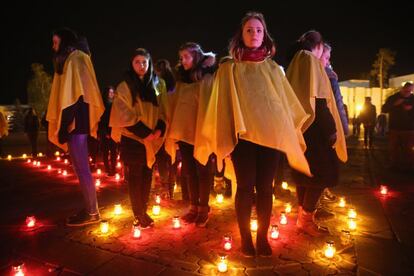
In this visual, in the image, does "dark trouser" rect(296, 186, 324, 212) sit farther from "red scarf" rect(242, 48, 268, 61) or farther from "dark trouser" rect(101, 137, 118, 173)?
"dark trouser" rect(101, 137, 118, 173)

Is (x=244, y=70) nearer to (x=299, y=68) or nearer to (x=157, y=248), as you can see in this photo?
(x=299, y=68)

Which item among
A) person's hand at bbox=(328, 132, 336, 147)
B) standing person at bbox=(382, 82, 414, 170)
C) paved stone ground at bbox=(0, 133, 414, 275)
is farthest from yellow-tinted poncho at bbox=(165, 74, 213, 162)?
standing person at bbox=(382, 82, 414, 170)

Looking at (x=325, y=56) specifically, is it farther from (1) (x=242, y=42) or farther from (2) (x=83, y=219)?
(2) (x=83, y=219)

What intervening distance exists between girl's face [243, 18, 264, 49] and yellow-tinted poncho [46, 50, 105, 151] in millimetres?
1936

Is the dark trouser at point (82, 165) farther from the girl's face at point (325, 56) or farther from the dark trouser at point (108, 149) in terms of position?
the dark trouser at point (108, 149)

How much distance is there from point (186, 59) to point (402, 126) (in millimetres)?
6263

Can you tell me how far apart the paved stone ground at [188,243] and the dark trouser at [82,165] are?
320 millimetres

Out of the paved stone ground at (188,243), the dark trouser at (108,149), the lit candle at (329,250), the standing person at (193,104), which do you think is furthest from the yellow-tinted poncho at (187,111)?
the dark trouser at (108,149)

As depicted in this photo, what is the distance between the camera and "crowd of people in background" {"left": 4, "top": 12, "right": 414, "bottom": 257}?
120 inches

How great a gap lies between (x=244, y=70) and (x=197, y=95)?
3.44 ft

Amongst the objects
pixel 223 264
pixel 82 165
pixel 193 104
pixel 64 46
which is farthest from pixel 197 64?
pixel 223 264

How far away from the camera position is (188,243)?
11.4ft

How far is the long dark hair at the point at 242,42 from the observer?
3.11 metres

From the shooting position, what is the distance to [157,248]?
3346 mm
